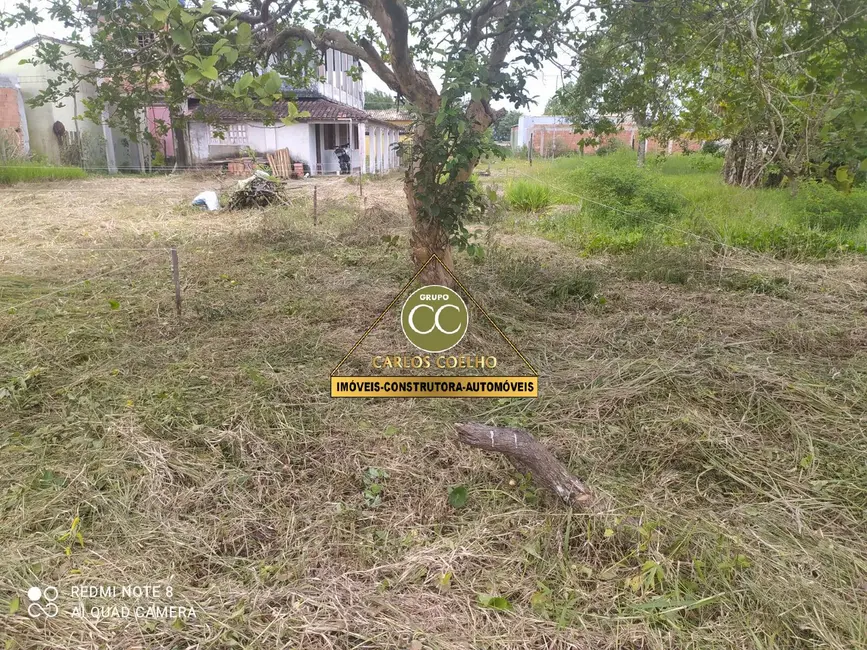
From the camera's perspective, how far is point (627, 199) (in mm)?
9695

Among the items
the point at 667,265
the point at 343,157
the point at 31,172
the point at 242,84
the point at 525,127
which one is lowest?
the point at 667,265

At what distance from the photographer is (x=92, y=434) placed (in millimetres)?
2857

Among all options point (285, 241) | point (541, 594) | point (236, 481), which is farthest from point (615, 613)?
point (285, 241)

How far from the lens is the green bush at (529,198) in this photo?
10.7m

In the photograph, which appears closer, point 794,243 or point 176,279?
point 176,279

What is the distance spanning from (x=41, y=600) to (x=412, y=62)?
12.8ft

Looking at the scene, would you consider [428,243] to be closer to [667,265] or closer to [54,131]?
[667,265]

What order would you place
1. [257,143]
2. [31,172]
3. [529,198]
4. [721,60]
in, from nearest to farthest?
[721,60], [529,198], [31,172], [257,143]

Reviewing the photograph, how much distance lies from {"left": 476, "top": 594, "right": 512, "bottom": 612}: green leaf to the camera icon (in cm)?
139

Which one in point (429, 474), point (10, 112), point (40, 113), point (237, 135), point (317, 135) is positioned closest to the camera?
point (429, 474)

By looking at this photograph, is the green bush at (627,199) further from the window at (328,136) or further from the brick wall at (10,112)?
the brick wall at (10,112)

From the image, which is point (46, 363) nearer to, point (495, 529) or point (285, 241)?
point (495, 529)

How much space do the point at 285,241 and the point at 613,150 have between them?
49.9 ft

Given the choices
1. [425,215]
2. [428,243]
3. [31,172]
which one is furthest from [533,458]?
[31,172]
